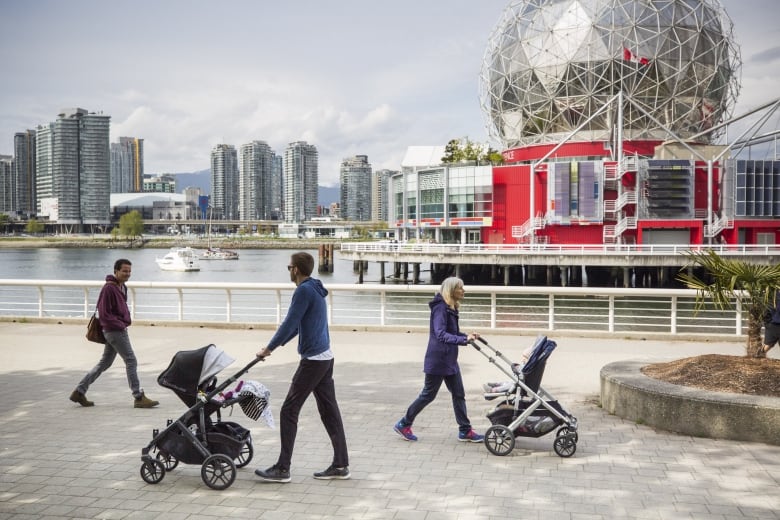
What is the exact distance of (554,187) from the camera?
205 ft

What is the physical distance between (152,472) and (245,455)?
880 mm

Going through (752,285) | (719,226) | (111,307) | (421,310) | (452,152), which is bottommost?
(421,310)

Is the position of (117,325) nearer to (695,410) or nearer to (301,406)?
(301,406)

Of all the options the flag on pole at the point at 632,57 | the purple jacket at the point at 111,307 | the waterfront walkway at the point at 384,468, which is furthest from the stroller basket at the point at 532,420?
the flag on pole at the point at 632,57

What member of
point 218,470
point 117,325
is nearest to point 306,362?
point 218,470

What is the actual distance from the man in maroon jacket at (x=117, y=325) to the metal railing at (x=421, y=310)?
4.57 meters

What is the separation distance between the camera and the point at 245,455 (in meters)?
6.80

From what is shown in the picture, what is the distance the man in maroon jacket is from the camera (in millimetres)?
8891

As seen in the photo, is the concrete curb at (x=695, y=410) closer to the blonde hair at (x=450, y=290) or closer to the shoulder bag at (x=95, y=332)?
the blonde hair at (x=450, y=290)

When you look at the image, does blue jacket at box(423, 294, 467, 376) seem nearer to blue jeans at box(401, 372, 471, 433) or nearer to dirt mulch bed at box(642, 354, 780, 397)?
blue jeans at box(401, 372, 471, 433)

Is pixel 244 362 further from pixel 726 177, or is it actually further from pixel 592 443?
pixel 726 177

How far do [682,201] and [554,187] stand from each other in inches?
427

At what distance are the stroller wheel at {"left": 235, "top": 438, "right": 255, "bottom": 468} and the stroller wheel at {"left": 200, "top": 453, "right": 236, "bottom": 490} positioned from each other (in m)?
0.42

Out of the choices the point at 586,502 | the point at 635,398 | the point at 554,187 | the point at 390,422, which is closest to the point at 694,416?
the point at 635,398
